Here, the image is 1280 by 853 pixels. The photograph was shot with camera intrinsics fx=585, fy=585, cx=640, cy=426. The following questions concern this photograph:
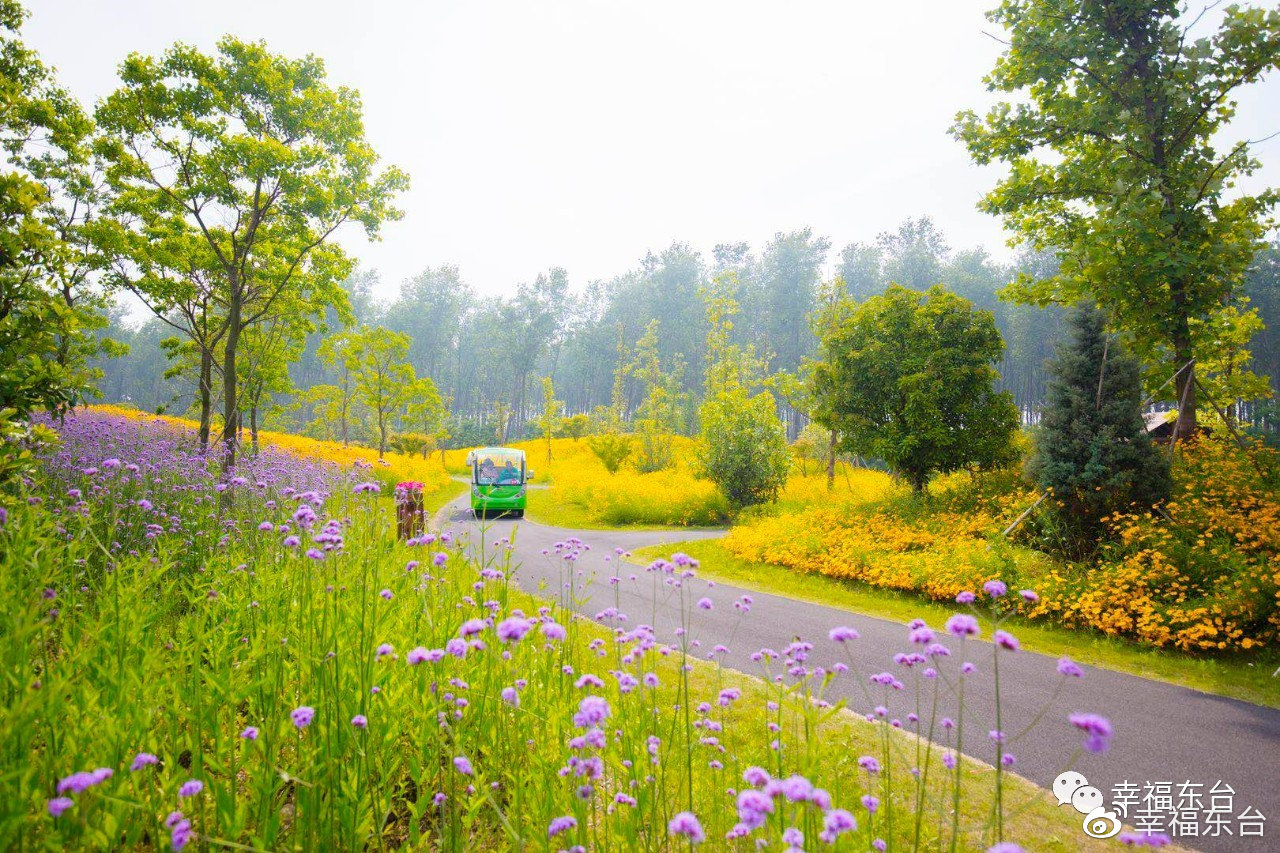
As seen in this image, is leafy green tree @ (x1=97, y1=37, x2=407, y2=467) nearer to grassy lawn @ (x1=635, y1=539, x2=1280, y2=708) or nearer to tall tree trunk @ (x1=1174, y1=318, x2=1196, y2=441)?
grassy lawn @ (x1=635, y1=539, x2=1280, y2=708)

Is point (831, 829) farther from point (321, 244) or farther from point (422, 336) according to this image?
point (422, 336)

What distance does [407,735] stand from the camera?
323 centimetres

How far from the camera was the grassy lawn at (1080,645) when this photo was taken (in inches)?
228

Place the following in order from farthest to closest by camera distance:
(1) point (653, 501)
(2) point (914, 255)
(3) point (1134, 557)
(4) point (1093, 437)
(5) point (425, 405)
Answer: (2) point (914, 255) < (5) point (425, 405) < (1) point (653, 501) < (4) point (1093, 437) < (3) point (1134, 557)

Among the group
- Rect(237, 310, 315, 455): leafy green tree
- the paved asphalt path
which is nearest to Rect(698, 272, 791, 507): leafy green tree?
the paved asphalt path

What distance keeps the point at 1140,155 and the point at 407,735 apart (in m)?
13.3

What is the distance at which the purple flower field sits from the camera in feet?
6.11

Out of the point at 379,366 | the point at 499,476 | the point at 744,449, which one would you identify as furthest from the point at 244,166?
the point at 379,366

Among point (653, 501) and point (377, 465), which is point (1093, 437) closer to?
point (653, 501)

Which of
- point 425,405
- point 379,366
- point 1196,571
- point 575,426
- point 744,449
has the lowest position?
point 1196,571

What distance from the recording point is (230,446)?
1031 centimetres

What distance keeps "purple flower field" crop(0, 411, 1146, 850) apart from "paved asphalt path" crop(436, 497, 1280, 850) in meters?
0.25

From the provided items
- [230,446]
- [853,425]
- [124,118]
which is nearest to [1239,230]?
[853,425]

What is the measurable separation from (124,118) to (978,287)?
7074cm
